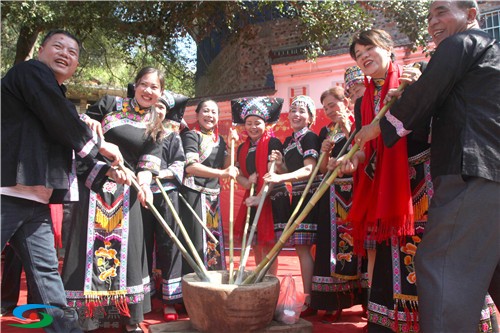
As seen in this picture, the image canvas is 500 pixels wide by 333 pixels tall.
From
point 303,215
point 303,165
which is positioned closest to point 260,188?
point 303,165

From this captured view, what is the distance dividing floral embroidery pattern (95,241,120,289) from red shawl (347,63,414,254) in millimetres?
1449

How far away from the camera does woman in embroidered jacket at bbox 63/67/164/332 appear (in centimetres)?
263

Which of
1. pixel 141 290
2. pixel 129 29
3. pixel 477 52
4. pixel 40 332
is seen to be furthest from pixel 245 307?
pixel 129 29

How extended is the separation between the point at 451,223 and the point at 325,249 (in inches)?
57.6

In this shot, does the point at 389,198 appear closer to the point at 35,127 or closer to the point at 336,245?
the point at 336,245

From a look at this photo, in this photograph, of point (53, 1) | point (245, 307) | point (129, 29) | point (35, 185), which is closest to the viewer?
point (35, 185)

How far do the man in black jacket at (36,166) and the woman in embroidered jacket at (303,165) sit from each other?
1551 mm

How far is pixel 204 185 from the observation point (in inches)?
139

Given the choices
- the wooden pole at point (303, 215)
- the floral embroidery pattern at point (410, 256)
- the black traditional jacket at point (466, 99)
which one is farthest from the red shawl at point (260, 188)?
the black traditional jacket at point (466, 99)

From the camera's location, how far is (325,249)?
3150 millimetres

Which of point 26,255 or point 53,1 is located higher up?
point 53,1

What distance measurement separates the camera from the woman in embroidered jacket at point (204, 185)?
3.42 m

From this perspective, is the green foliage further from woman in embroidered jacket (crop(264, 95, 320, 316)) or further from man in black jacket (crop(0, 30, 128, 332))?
man in black jacket (crop(0, 30, 128, 332))

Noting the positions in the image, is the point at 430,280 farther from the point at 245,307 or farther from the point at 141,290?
the point at 141,290
